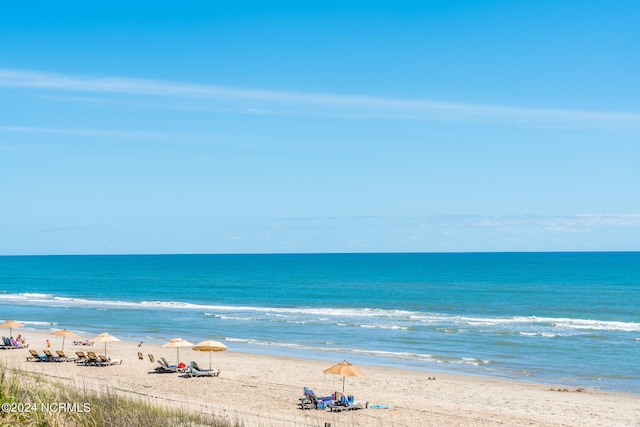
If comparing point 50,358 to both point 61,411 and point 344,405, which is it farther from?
point 61,411

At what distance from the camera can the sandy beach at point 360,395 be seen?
62.1ft

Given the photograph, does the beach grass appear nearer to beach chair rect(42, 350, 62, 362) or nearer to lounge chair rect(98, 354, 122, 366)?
lounge chair rect(98, 354, 122, 366)

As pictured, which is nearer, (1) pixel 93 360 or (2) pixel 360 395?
(2) pixel 360 395

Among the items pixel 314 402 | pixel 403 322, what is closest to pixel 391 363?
pixel 314 402

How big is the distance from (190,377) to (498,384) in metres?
11.4

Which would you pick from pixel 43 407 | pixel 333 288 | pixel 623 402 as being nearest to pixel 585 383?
pixel 623 402

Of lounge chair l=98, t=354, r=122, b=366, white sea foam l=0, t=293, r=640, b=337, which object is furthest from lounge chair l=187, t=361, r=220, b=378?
white sea foam l=0, t=293, r=640, b=337

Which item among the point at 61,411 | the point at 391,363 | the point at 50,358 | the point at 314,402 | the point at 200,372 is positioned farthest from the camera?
the point at 50,358

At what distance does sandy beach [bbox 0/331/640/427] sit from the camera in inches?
745

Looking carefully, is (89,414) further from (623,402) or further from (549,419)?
(623,402)

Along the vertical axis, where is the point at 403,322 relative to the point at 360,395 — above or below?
above

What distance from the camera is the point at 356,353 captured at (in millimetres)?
31391

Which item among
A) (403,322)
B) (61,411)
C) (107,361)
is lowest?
(107,361)

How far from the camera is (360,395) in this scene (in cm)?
2217
